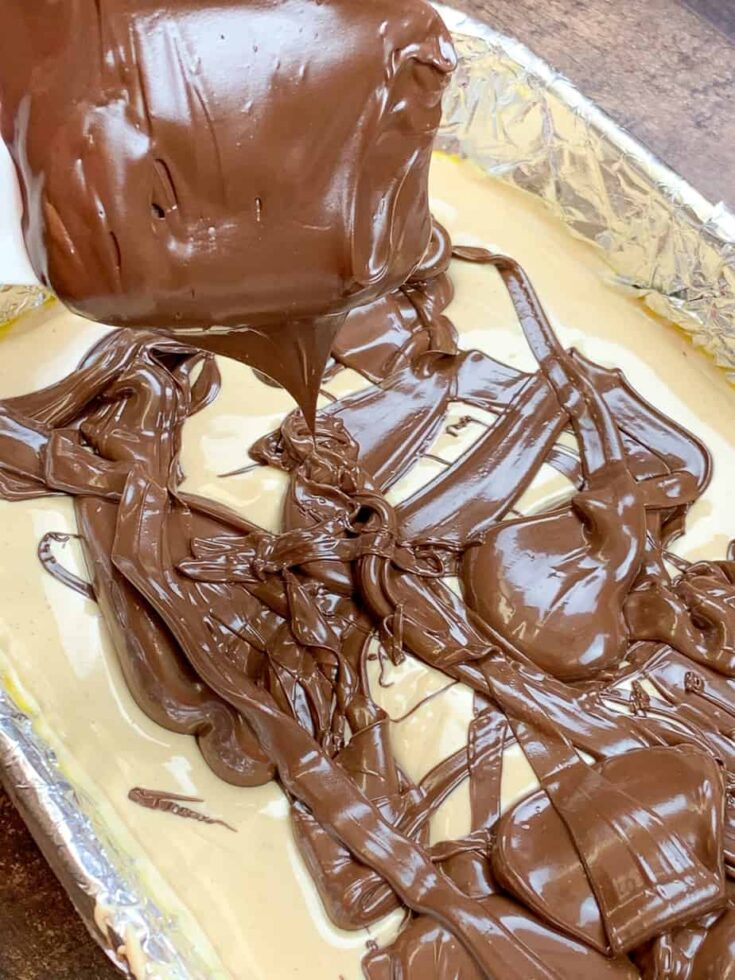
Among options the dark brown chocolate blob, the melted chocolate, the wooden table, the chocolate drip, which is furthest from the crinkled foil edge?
the melted chocolate

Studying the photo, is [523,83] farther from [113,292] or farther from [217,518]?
[113,292]

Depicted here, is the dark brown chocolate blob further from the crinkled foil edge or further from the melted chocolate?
the crinkled foil edge

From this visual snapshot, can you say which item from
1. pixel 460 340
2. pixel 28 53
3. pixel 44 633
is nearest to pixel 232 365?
pixel 460 340

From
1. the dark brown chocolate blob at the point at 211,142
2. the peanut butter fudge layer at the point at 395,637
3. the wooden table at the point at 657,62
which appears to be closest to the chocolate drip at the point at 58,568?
the peanut butter fudge layer at the point at 395,637

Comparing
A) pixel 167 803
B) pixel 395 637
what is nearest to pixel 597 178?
pixel 395 637

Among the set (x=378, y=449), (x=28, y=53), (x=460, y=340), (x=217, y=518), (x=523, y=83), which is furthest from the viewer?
(x=523, y=83)

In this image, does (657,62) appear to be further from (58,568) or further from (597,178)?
(58,568)
